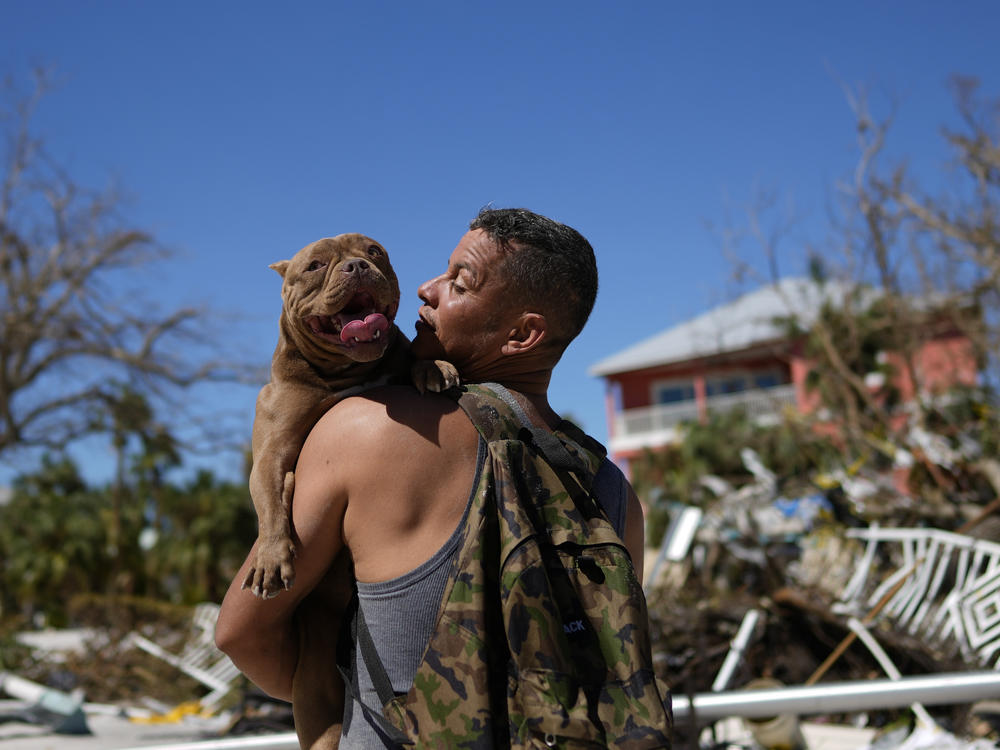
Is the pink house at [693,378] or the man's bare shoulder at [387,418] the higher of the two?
the man's bare shoulder at [387,418]

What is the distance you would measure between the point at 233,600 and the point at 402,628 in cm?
36

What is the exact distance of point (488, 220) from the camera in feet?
6.62

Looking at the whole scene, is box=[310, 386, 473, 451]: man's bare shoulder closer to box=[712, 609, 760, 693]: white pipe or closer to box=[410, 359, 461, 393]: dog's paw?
box=[410, 359, 461, 393]: dog's paw

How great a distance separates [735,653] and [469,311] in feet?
17.3

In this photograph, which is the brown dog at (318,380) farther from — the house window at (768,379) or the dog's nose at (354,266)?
the house window at (768,379)

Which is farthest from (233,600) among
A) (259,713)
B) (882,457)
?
(882,457)

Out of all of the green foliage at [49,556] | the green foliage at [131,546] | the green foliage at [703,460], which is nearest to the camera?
the green foliage at [703,460]

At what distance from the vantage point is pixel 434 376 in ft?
6.14

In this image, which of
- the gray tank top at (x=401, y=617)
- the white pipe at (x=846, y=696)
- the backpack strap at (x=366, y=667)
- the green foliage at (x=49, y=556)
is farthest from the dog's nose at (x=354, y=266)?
the green foliage at (x=49, y=556)

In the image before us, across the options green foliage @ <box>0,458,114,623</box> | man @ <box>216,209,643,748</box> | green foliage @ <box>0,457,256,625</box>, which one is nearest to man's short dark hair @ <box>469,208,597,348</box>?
man @ <box>216,209,643,748</box>

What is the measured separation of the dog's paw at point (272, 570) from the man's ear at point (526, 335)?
592 mm

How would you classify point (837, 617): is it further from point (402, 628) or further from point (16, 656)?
point (16, 656)

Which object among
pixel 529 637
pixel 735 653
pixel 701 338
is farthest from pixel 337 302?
pixel 701 338

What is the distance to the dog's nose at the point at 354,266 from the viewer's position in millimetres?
1967
